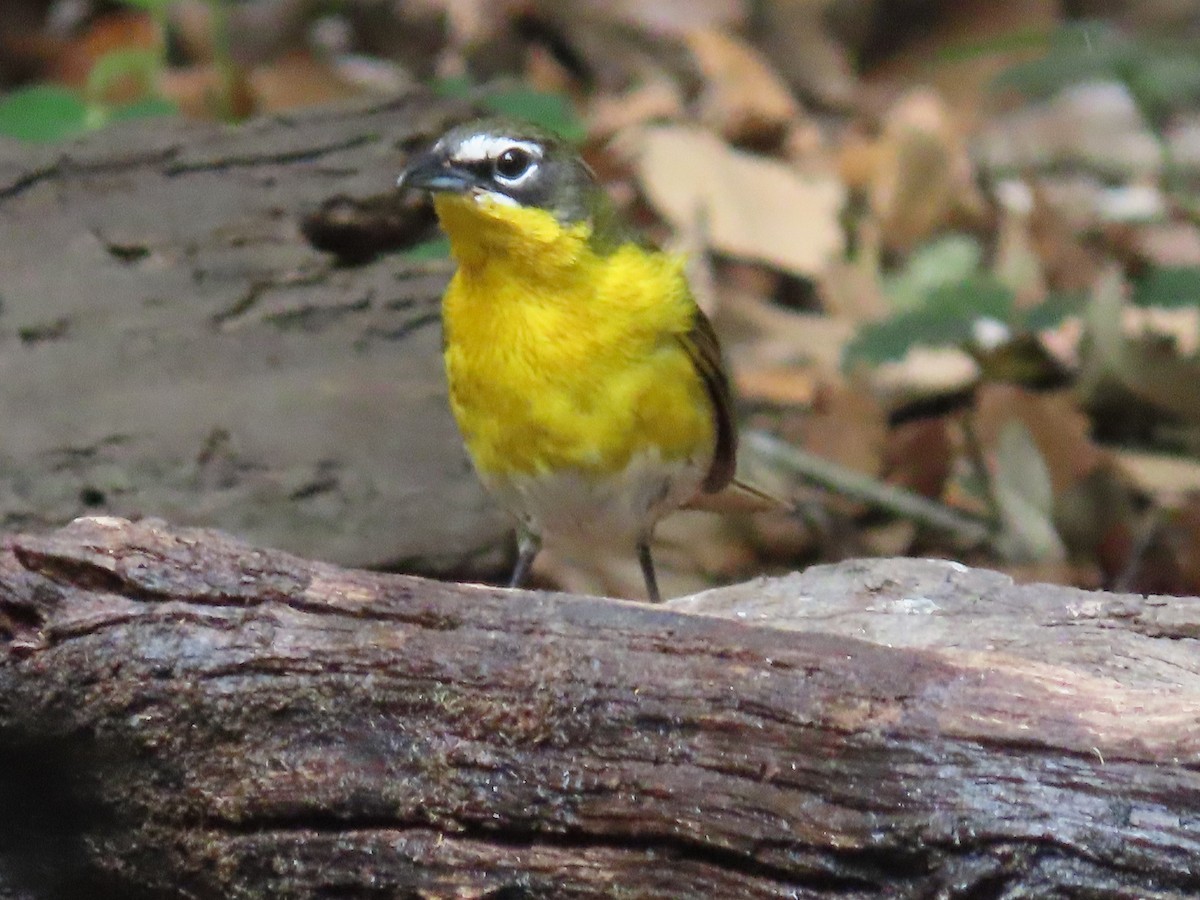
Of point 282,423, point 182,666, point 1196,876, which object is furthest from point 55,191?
point 1196,876

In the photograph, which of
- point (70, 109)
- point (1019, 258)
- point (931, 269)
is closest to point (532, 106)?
point (70, 109)

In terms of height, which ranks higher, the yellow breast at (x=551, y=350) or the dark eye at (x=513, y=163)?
the dark eye at (x=513, y=163)

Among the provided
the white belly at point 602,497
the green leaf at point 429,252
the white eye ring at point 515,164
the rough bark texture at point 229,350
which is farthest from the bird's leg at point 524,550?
the green leaf at point 429,252

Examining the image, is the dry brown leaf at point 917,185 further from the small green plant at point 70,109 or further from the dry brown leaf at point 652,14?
the small green plant at point 70,109

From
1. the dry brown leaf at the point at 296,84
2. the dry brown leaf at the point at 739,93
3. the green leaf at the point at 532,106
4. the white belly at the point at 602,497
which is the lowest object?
the dry brown leaf at the point at 739,93

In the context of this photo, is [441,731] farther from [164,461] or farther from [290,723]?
[164,461]

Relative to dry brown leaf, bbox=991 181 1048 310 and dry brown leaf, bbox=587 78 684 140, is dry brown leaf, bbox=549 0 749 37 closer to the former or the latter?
dry brown leaf, bbox=587 78 684 140
